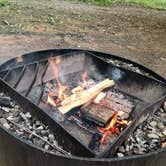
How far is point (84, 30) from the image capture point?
673 centimetres

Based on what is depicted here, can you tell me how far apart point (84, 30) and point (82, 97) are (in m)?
3.76

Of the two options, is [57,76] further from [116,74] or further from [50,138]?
[50,138]

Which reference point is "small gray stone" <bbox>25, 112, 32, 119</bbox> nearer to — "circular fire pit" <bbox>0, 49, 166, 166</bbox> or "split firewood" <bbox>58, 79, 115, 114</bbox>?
"circular fire pit" <bbox>0, 49, 166, 166</bbox>

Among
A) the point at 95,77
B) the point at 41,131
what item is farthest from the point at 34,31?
the point at 41,131

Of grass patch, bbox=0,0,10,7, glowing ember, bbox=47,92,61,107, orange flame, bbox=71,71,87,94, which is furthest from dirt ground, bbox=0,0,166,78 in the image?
glowing ember, bbox=47,92,61,107

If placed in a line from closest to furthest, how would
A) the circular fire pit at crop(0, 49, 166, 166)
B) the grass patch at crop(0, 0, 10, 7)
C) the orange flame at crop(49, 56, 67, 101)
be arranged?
the circular fire pit at crop(0, 49, 166, 166) → the orange flame at crop(49, 56, 67, 101) → the grass patch at crop(0, 0, 10, 7)

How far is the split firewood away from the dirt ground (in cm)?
233

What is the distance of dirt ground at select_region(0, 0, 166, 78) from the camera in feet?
19.4

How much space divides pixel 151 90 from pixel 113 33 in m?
3.66

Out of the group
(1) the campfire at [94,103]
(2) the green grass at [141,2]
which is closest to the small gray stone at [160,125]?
(1) the campfire at [94,103]

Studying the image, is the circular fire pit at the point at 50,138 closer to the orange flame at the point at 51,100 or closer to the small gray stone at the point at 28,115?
the small gray stone at the point at 28,115

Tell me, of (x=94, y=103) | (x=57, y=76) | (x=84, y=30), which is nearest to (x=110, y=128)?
(x=94, y=103)

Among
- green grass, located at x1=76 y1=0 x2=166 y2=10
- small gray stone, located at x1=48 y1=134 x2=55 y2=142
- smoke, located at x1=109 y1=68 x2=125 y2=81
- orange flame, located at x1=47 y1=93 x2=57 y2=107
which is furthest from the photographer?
green grass, located at x1=76 y1=0 x2=166 y2=10

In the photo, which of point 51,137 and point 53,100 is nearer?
point 51,137
